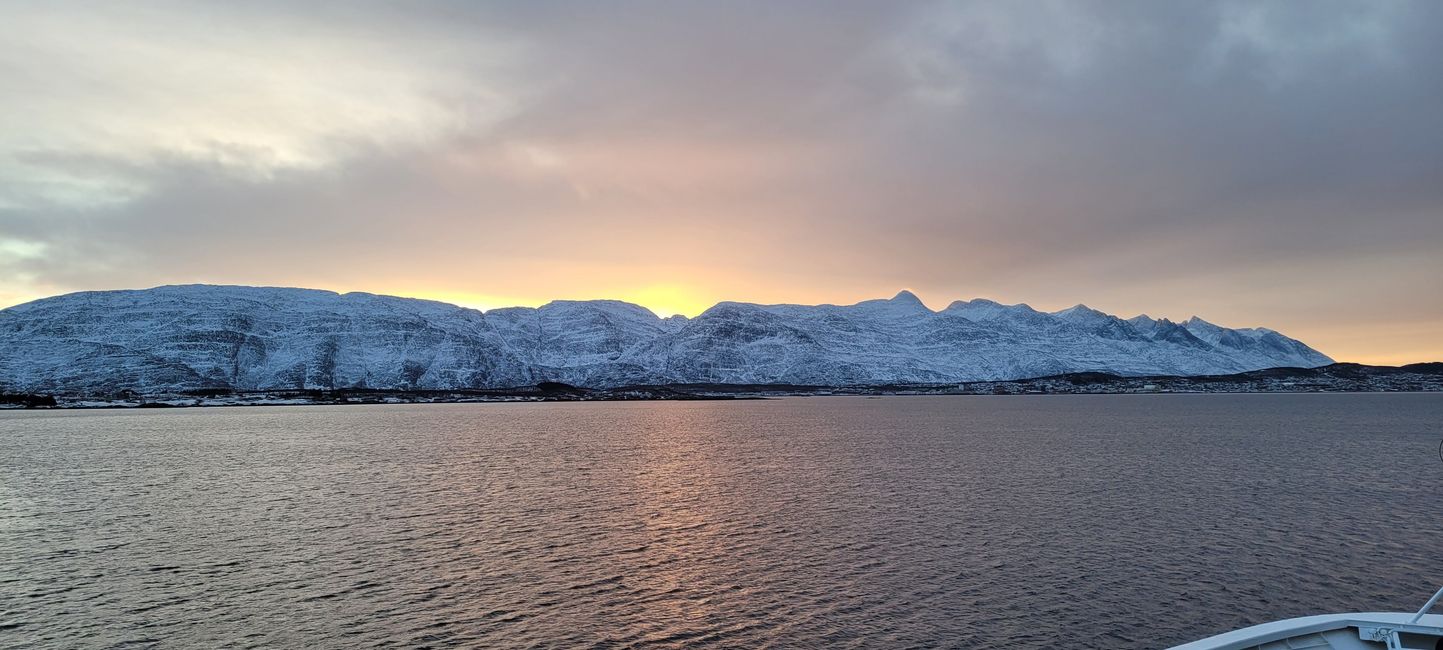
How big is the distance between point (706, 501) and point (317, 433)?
11889 centimetres

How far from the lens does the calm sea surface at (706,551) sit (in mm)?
28094

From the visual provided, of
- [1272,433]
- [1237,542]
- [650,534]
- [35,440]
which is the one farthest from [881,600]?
[35,440]

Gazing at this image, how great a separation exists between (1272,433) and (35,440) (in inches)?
8514

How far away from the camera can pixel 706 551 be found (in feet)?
135

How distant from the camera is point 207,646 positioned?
1018 inches

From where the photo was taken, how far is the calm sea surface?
92.2 ft

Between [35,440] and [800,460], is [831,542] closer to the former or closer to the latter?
[800,460]

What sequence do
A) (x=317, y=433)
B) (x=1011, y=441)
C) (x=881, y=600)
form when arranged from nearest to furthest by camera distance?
1. (x=881, y=600)
2. (x=1011, y=441)
3. (x=317, y=433)

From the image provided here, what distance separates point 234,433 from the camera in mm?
149500

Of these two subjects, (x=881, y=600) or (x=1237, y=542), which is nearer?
(x=881, y=600)

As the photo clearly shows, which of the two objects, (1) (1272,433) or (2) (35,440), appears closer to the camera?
(2) (35,440)

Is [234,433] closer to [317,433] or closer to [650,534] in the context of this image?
[317,433]

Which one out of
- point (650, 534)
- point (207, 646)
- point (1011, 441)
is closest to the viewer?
point (207, 646)

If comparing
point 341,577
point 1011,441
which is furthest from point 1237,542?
point 1011,441
